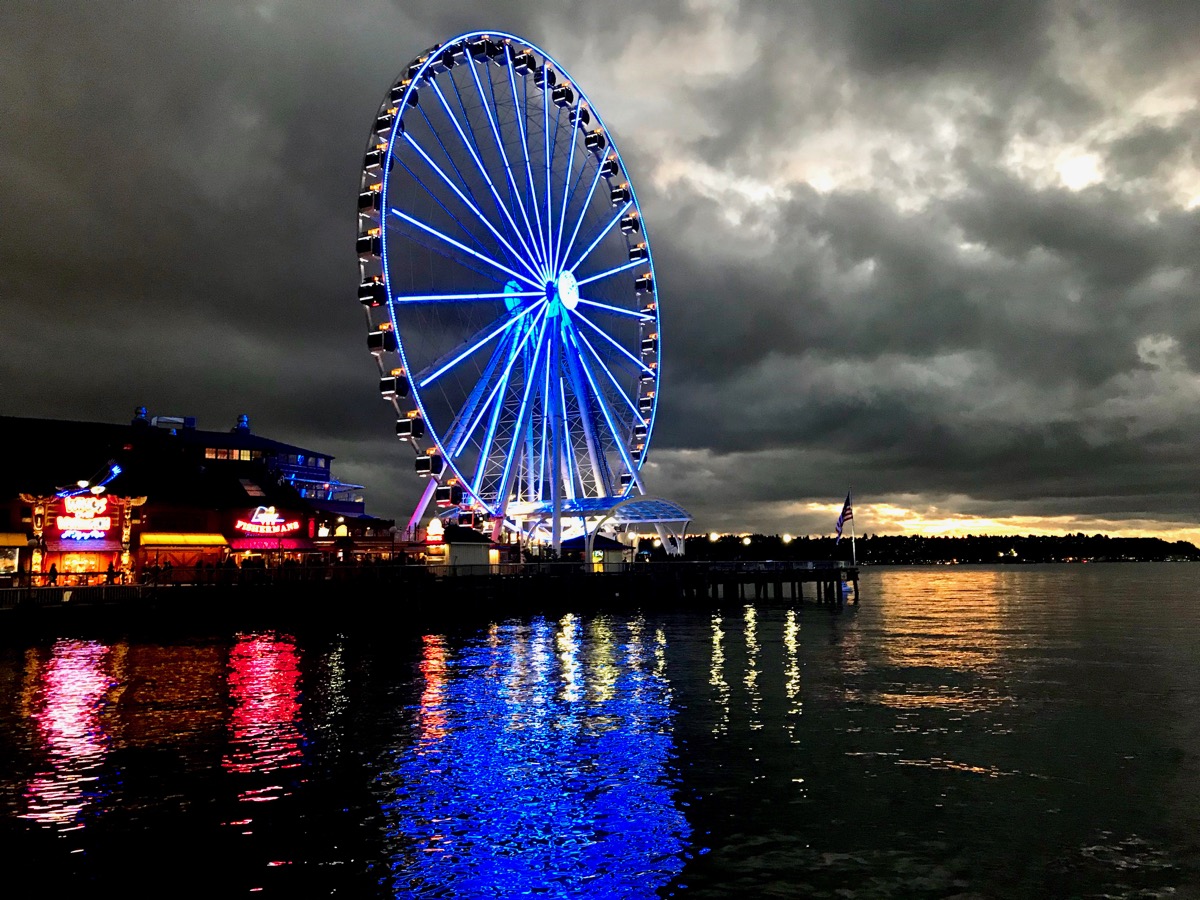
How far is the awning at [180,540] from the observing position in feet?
155

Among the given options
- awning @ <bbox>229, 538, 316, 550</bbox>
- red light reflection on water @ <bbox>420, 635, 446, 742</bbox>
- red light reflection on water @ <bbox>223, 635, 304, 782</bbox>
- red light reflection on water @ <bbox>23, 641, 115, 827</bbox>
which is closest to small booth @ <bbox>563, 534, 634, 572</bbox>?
awning @ <bbox>229, 538, 316, 550</bbox>

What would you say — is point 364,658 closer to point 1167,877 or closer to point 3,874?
point 3,874

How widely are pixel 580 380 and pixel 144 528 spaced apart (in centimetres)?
2440

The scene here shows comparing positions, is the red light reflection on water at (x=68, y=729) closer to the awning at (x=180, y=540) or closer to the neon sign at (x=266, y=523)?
the awning at (x=180, y=540)

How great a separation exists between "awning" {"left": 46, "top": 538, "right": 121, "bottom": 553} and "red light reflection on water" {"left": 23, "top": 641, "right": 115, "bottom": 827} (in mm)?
9043

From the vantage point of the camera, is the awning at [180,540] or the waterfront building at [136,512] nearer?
the waterfront building at [136,512]

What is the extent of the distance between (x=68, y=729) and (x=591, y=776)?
11.8 metres

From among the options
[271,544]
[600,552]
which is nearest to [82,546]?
[271,544]

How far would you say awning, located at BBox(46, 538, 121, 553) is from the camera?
42.5 meters

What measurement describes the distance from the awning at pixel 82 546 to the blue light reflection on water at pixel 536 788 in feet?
67.8

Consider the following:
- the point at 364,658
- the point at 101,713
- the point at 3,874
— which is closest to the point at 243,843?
the point at 3,874

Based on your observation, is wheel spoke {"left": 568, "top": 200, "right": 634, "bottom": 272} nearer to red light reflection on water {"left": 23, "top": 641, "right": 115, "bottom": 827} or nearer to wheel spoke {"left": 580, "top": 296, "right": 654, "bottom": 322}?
wheel spoke {"left": 580, "top": 296, "right": 654, "bottom": 322}

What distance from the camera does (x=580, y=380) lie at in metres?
57.8

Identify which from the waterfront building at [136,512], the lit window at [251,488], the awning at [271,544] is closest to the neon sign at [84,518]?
the waterfront building at [136,512]
